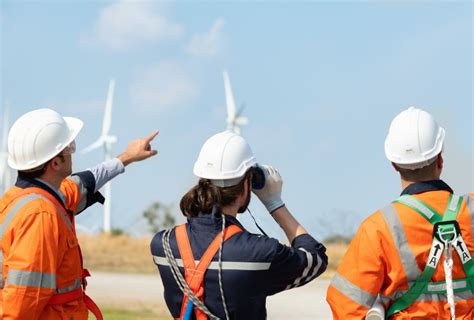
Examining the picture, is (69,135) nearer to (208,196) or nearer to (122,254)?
(208,196)

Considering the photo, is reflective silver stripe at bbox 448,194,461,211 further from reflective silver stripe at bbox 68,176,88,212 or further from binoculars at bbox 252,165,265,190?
reflective silver stripe at bbox 68,176,88,212

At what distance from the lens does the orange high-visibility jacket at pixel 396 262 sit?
210 inches

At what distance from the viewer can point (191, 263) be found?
17.5ft

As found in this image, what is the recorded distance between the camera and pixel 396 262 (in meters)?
5.33

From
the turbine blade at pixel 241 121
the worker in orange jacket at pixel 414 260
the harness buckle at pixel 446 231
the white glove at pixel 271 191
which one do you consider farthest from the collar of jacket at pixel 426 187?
the turbine blade at pixel 241 121

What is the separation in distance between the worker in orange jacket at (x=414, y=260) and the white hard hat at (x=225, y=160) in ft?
A: 2.75

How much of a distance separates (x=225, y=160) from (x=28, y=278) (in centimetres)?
140

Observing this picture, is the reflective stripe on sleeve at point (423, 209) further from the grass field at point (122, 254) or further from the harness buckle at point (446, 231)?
the grass field at point (122, 254)

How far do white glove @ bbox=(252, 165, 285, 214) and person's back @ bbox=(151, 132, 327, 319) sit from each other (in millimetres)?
13

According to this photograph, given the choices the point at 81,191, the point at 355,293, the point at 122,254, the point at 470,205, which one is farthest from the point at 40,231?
the point at 122,254

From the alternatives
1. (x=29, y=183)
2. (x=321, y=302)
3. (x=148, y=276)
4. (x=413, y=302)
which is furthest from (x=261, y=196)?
(x=148, y=276)

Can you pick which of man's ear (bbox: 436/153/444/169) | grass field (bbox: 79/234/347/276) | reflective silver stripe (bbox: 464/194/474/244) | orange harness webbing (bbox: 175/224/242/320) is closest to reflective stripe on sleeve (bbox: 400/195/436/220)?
reflective silver stripe (bbox: 464/194/474/244)

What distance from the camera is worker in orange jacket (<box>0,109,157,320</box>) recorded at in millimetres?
5359

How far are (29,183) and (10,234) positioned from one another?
1.41 ft
